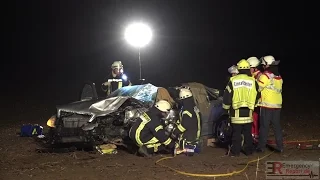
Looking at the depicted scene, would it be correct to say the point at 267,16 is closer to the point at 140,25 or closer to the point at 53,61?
the point at 53,61

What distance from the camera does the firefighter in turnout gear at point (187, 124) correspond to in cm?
868

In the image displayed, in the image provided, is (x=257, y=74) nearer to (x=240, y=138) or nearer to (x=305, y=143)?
(x=240, y=138)

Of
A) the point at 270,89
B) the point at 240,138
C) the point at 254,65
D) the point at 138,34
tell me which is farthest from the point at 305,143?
the point at 138,34

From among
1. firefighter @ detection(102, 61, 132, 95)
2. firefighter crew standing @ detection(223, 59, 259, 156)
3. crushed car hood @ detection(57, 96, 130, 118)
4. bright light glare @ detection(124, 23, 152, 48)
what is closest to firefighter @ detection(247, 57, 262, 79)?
firefighter crew standing @ detection(223, 59, 259, 156)

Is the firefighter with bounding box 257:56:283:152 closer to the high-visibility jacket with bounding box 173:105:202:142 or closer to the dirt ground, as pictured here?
the dirt ground

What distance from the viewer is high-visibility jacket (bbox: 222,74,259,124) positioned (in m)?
8.65

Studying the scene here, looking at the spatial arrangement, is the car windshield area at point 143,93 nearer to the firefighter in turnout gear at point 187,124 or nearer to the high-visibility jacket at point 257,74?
the firefighter in turnout gear at point 187,124

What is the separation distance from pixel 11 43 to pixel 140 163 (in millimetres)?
48319

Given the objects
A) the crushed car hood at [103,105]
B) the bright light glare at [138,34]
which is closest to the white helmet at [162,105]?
the crushed car hood at [103,105]

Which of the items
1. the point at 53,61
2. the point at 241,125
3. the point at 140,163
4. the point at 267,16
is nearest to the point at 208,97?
the point at 241,125

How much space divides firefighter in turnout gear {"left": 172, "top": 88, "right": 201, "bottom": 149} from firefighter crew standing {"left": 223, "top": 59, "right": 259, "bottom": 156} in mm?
653

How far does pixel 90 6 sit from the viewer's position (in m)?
70.1

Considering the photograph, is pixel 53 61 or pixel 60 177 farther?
pixel 53 61

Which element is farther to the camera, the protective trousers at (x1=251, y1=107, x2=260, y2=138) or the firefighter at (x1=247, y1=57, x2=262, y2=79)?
the protective trousers at (x1=251, y1=107, x2=260, y2=138)
